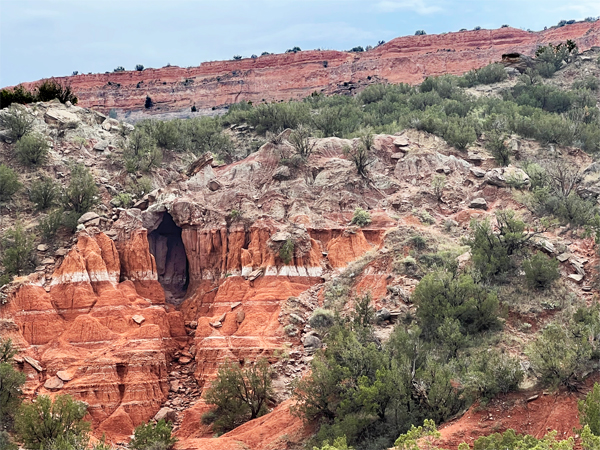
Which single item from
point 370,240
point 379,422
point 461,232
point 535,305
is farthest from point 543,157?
point 379,422

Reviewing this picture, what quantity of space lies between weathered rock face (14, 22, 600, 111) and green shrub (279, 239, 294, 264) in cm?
4712

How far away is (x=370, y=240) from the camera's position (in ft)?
112

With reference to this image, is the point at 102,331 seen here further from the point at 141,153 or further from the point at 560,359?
the point at 560,359

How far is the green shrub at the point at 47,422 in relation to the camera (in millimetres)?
23594

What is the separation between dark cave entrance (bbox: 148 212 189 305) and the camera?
116 feet

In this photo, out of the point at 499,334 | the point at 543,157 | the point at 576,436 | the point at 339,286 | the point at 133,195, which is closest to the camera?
the point at 576,436

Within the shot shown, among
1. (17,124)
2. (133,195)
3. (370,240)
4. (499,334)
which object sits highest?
(17,124)

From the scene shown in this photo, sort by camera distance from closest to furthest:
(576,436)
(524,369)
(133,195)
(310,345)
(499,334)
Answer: (576,436)
(524,369)
(499,334)
(310,345)
(133,195)

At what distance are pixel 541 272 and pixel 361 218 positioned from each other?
9.71 metres

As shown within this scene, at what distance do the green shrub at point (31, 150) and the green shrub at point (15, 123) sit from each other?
1.24m

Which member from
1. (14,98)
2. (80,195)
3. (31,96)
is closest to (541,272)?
(80,195)

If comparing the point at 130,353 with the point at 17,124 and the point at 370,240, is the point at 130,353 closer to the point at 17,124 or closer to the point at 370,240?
the point at 370,240

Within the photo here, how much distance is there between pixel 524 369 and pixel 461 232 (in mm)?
12098

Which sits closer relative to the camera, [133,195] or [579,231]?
[579,231]
